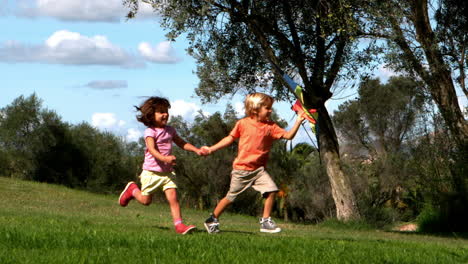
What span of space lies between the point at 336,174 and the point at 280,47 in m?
3.81

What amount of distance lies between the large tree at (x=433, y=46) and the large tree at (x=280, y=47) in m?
1.00

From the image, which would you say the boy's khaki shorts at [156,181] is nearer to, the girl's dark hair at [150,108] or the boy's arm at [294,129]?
the girl's dark hair at [150,108]

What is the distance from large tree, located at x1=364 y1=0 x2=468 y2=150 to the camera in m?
17.9

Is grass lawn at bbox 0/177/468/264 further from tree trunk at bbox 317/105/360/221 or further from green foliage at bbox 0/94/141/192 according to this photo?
green foliage at bbox 0/94/141/192

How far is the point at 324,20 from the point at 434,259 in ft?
31.8

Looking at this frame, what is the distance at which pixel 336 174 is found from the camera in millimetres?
19188

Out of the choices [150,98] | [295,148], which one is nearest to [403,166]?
[295,148]

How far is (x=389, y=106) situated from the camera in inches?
2219

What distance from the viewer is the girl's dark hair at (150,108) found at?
1063 cm

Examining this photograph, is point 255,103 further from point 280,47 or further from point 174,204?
point 280,47

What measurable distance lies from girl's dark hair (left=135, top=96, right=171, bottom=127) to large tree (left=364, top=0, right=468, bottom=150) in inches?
332

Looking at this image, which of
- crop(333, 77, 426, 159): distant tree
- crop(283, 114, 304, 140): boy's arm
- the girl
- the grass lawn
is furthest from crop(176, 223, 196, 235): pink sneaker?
crop(333, 77, 426, 159): distant tree

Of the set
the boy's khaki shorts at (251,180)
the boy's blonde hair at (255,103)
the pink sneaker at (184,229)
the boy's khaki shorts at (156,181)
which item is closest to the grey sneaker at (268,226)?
the boy's khaki shorts at (251,180)

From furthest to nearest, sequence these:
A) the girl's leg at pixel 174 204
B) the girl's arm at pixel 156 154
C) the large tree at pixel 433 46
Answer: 1. the large tree at pixel 433 46
2. the girl's leg at pixel 174 204
3. the girl's arm at pixel 156 154
